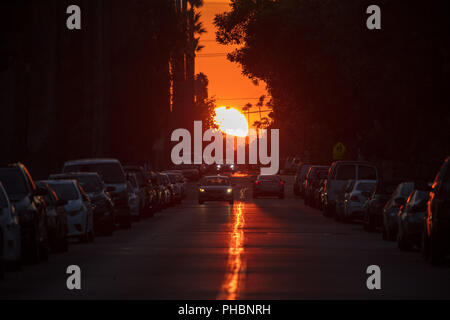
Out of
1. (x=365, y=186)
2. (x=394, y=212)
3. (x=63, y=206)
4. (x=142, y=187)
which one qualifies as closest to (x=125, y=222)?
(x=142, y=187)

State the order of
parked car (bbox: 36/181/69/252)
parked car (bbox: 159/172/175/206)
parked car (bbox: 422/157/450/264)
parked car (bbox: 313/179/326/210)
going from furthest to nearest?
parked car (bbox: 159/172/175/206)
parked car (bbox: 313/179/326/210)
parked car (bbox: 36/181/69/252)
parked car (bbox: 422/157/450/264)

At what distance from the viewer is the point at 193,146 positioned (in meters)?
163

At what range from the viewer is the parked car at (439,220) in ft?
66.0

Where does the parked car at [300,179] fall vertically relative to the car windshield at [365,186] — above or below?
below

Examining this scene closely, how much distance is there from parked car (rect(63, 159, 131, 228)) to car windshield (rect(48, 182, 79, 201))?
6.67 meters

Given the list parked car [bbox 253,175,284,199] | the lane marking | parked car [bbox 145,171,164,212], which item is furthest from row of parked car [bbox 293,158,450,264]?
parked car [bbox 253,175,284,199]

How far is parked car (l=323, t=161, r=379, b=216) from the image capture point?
44562 millimetres

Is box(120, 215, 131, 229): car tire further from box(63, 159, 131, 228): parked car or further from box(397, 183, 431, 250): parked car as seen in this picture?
box(397, 183, 431, 250): parked car

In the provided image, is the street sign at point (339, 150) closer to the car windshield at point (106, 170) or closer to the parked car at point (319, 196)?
the parked car at point (319, 196)

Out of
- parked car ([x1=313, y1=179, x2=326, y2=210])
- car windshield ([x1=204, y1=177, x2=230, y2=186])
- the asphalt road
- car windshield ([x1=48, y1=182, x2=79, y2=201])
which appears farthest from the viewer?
car windshield ([x1=204, y1=177, x2=230, y2=186])

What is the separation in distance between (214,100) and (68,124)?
374ft

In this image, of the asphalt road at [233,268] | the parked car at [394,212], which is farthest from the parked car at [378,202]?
the parked car at [394,212]

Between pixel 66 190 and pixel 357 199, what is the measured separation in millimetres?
12639

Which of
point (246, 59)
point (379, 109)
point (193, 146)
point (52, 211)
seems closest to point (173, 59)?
point (246, 59)
